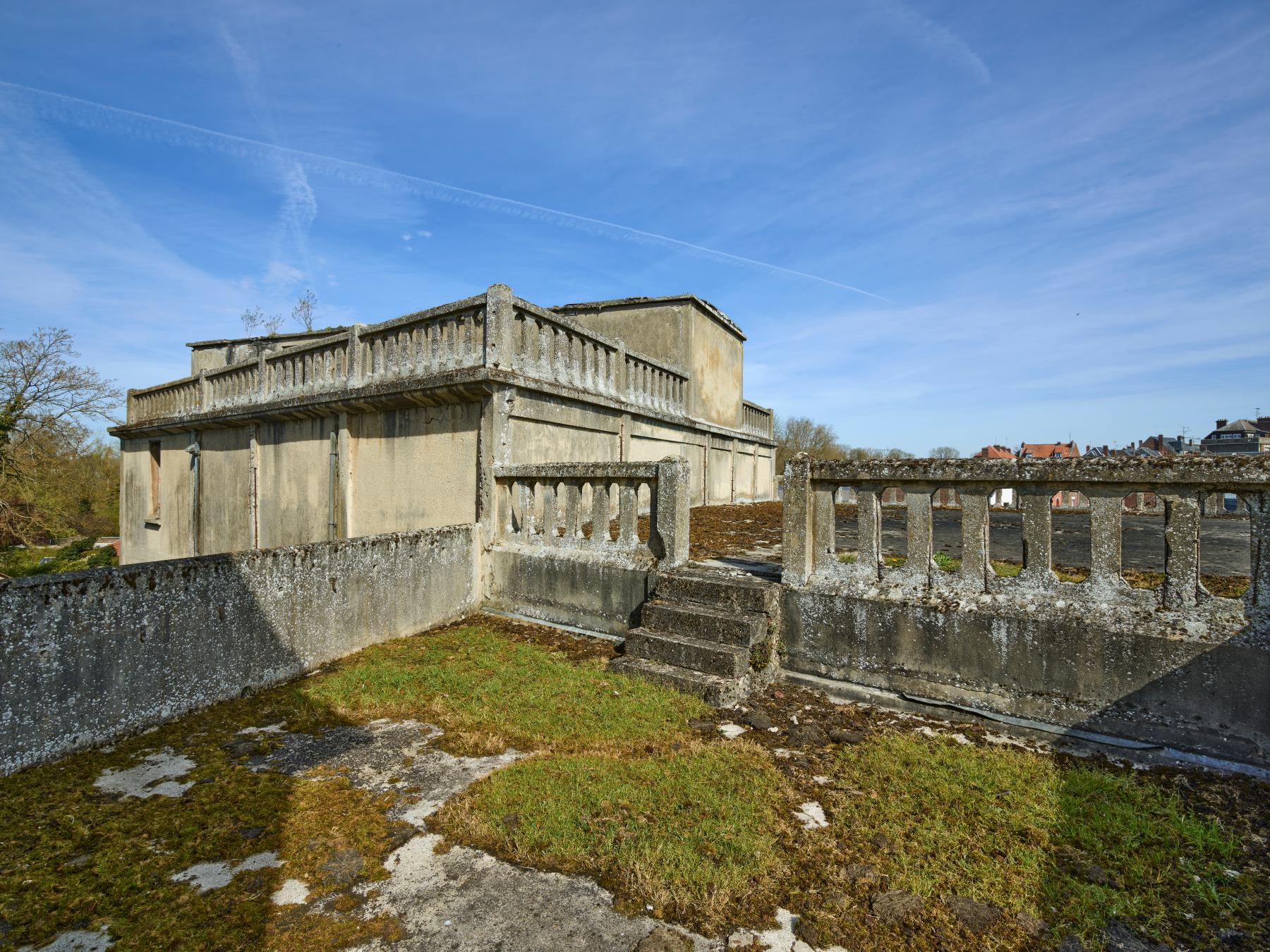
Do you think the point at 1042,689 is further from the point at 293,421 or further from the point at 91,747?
the point at 293,421

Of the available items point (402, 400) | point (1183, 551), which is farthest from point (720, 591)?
point (402, 400)

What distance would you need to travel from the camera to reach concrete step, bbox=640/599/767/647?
467cm

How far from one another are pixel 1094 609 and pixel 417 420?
7193 millimetres

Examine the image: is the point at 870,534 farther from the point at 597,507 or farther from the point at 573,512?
the point at 573,512

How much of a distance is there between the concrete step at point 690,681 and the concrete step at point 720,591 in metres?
0.66

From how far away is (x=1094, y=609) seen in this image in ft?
12.3

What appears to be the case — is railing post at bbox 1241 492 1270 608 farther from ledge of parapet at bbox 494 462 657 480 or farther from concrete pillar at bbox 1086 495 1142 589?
ledge of parapet at bbox 494 462 657 480

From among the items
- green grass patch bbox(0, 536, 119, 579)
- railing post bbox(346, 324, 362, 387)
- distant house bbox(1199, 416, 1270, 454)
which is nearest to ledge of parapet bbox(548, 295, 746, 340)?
railing post bbox(346, 324, 362, 387)

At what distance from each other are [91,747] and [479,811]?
254cm

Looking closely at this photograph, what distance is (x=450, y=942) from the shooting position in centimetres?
214

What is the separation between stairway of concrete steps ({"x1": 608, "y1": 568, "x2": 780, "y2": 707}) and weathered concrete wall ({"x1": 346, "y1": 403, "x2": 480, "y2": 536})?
9.79 feet

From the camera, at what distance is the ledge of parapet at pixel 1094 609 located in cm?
338

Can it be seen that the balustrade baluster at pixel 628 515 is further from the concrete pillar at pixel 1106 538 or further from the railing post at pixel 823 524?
the concrete pillar at pixel 1106 538

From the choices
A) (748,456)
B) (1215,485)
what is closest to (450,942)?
(1215,485)
